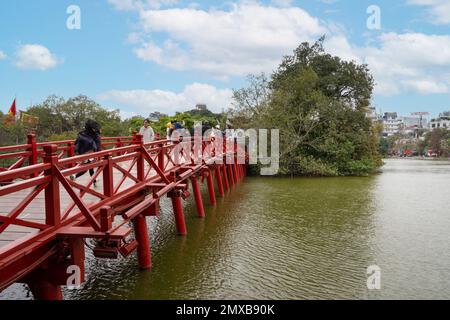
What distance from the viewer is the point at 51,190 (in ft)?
16.2

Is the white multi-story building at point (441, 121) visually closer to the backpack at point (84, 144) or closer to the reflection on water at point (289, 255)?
the reflection on water at point (289, 255)

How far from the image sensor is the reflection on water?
24.3 feet

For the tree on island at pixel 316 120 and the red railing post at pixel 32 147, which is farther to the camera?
the tree on island at pixel 316 120

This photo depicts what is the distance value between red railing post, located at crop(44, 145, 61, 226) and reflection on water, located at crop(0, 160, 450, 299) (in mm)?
2544

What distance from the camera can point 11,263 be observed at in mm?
4246

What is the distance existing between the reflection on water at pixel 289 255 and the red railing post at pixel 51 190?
2.54m

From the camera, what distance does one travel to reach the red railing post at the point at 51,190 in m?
4.92

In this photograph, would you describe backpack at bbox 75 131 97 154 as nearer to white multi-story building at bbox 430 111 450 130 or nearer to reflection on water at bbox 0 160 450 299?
reflection on water at bbox 0 160 450 299

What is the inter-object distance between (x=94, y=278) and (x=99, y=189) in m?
1.85

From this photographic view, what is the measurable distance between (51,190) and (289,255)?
6115 mm
